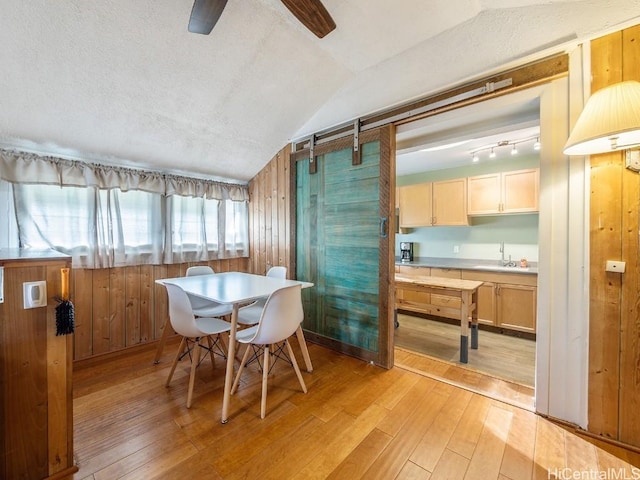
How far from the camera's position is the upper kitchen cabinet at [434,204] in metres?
4.00

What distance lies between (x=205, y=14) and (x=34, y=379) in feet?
6.70

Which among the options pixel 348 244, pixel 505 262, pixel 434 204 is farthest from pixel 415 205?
pixel 348 244

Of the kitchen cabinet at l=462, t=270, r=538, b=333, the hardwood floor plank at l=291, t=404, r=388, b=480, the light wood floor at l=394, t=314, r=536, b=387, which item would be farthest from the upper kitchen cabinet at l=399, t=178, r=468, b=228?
the hardwood floor plank at l=291, t=404, r=388, b=480

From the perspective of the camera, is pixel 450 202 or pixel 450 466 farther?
pixel 450 202

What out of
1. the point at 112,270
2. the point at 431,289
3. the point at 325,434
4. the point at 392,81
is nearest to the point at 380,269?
the point at 431,289

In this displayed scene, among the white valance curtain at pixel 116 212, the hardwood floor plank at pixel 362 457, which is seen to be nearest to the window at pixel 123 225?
the white valance curtain at pixel 116 212

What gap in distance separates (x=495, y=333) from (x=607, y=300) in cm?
221

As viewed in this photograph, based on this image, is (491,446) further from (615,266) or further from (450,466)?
(615,266)

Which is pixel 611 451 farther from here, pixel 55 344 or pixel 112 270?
pixel 112 270

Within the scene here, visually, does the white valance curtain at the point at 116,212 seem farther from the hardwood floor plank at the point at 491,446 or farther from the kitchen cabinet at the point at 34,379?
the hardwood floor plank at the point at 491,446

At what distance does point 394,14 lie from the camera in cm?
171

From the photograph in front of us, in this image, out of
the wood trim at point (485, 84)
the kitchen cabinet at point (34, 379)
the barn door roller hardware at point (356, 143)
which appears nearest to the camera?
the kitchen cabinet at point (34, 379)

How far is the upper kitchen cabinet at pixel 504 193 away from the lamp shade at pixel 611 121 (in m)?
2.21

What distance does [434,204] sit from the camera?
425cm
